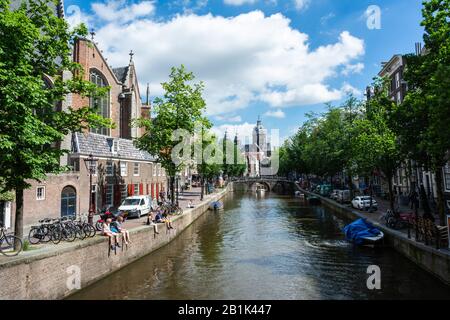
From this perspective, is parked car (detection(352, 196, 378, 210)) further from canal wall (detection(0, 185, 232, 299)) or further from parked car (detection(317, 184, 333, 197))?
canal wall (detection(0, 185, 232, 299))

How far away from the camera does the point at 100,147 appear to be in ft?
108

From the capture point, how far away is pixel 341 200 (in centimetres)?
4238

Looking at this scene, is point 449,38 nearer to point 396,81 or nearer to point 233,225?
point 233,225

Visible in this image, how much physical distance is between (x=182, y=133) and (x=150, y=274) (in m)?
16.0

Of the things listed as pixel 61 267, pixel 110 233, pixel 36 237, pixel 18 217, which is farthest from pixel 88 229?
pixel 61 267

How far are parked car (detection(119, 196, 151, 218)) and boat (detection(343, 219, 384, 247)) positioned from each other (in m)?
16.3

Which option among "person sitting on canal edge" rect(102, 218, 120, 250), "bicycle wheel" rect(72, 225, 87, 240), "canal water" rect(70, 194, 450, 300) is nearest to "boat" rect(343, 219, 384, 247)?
"canal water" rect(70, 194, 450, 300)

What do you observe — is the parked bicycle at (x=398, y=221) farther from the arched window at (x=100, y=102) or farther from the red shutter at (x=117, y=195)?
the arched window at (x=100, y=102)

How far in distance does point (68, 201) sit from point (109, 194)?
21.7 ft

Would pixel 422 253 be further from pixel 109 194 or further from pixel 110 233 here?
pixel 109 194

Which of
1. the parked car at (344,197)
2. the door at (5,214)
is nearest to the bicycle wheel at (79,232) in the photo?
the door at (5,214)

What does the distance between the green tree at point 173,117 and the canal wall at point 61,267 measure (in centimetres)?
1186

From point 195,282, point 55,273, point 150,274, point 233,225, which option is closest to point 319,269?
point 195,282

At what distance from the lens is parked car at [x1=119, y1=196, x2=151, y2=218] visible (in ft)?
87.2
